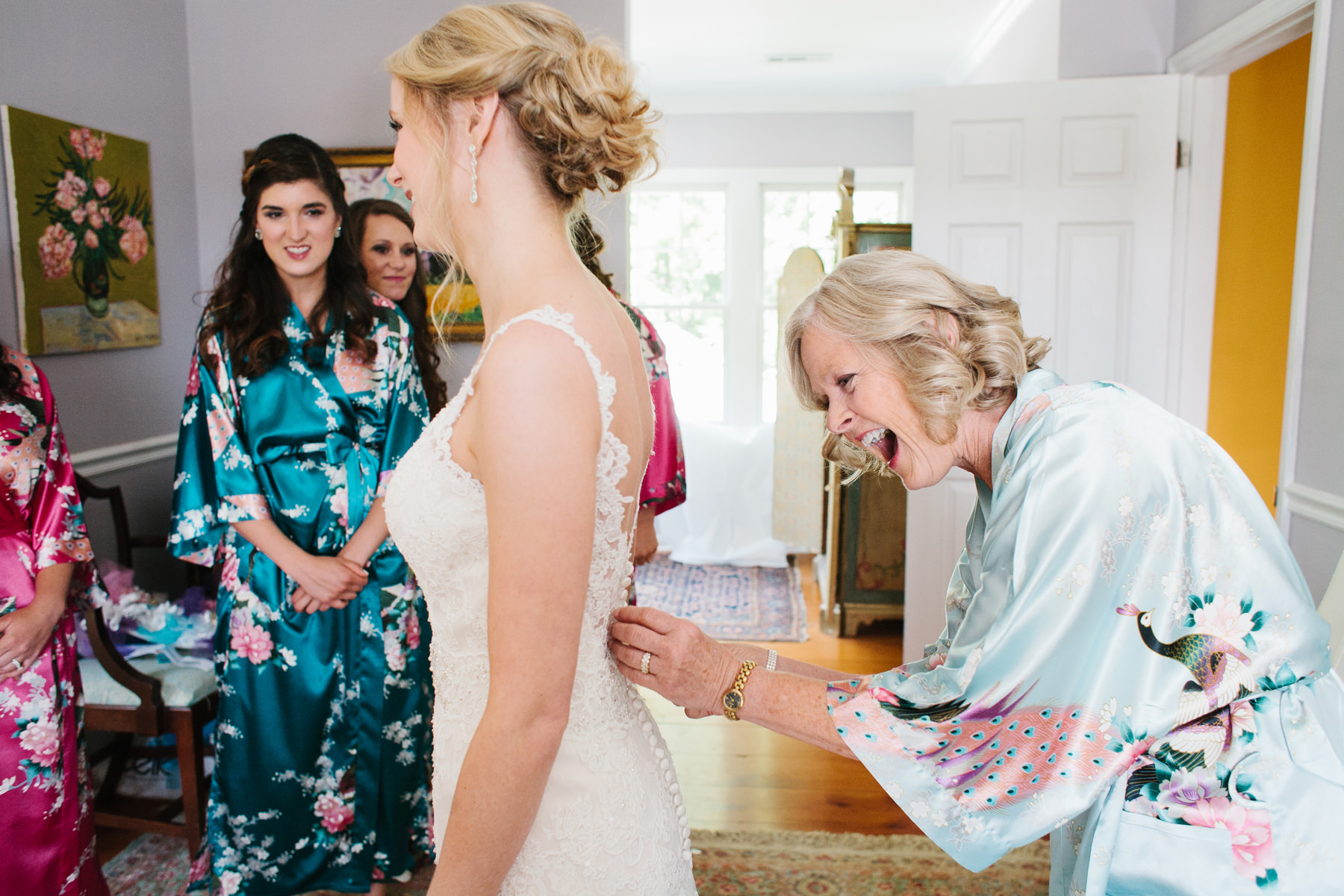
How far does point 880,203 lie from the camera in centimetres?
662

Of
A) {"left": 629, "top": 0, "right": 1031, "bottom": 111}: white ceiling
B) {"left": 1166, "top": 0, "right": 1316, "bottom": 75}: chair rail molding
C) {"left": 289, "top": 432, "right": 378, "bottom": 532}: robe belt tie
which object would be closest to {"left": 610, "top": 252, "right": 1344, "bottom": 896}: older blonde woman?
{"left": 289, "top": 432, "right": 378, "bottom": 532}: robe belt tie

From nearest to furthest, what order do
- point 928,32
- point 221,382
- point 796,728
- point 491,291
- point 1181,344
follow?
point 491,291
point 796,728
point 221,382
point 1181,344
point 928,32

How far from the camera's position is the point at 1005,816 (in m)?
0.99

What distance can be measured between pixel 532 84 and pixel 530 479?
A: 40 cm

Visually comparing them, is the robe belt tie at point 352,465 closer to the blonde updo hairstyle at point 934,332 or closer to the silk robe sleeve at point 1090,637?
the blonde updo hairstyle at point 934,332

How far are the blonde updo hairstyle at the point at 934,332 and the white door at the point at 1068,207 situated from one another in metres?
2.09

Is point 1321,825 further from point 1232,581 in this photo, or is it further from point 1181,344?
point 1181,344

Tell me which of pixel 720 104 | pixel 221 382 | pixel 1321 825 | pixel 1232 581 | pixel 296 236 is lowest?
pixel 1321 825

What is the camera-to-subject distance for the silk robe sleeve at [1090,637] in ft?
3.21

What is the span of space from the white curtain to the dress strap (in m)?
4.98

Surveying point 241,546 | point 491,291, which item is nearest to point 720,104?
point 241,546

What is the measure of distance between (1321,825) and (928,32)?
16.0ft

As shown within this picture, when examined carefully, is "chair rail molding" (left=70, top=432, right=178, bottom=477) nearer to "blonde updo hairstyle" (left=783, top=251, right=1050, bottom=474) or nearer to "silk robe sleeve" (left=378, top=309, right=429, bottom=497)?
"silk robe sleeve" (left=378, top=309, right=429, bottom=497)

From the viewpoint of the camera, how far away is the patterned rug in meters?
4.49
